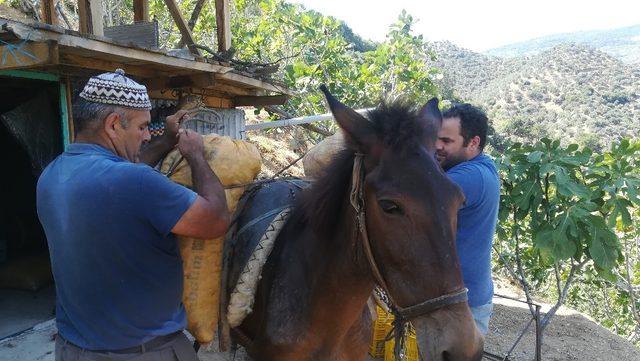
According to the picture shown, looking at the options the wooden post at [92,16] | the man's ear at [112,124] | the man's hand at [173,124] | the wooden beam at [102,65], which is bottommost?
the man's hand at [173,124]

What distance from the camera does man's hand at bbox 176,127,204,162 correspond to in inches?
86.7

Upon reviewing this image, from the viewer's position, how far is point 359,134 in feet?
6.45

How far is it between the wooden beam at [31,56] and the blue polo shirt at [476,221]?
8.83 ft

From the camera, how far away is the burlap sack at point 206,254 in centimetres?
237

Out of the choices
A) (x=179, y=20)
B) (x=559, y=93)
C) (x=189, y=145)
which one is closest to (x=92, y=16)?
(x=179, y=20)

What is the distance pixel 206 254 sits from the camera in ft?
7.99

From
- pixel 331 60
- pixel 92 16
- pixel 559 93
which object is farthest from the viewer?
pixel 559 93

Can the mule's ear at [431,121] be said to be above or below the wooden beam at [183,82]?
above

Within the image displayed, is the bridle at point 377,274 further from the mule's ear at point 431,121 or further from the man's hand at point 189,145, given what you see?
the man's hand at point 189,145

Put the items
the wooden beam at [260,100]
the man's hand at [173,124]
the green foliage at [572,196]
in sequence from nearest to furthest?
the man's hand at [173,124], the green foliage at [572,196], the wooden beam at [260,100]

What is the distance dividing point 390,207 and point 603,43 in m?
150

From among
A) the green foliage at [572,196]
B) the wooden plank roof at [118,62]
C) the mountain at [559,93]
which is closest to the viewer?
the wooden plank roof at [118,62]

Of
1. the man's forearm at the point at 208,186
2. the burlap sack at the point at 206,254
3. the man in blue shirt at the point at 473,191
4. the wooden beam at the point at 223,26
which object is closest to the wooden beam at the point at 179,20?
the wooden beam at the point at 223,26

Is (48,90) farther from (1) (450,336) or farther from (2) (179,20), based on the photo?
(1) (450,336)
